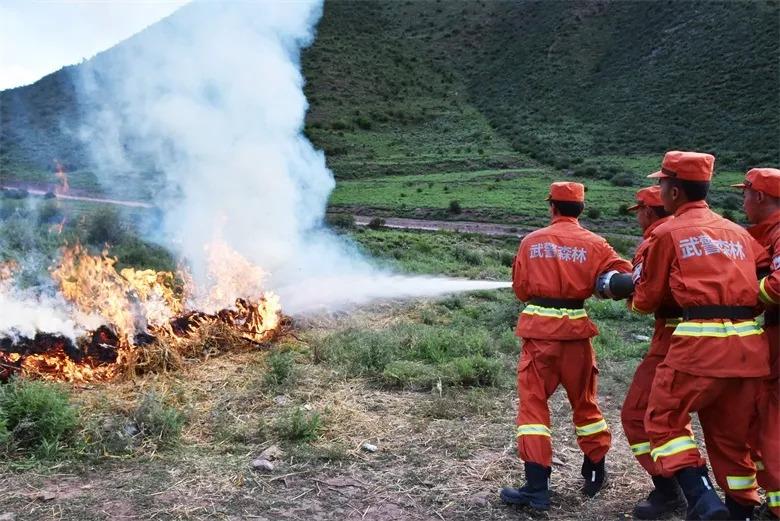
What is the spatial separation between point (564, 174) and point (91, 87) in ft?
89.5

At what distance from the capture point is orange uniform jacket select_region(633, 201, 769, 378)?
3438 mm

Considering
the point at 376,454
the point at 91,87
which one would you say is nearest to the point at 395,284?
the point at 376,454

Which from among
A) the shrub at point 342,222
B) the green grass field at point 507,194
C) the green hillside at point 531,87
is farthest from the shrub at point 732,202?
the shrub at point 342,222

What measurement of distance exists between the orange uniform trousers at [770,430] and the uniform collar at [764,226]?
0.59 metres

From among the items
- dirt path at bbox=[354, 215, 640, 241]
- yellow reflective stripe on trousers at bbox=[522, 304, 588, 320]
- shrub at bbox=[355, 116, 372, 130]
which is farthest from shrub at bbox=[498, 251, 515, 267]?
shrub at bbox=[355, 116, 372, 130]

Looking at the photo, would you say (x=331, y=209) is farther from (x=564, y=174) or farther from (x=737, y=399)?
(x=737, y=399)

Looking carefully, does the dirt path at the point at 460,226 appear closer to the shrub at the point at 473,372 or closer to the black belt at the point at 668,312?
the shrub at the point at 473,372

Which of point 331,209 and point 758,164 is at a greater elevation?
point 758,164

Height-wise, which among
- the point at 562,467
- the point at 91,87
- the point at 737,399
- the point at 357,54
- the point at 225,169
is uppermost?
the point at 357,54

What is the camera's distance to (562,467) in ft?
16.0

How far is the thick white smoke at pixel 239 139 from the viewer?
31.0ft

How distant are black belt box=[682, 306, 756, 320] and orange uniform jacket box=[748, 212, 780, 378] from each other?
0.42 feet

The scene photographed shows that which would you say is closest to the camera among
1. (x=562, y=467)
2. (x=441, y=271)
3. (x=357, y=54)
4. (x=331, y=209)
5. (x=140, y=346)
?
(x=562, y=467)

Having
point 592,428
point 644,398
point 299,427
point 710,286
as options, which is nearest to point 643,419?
point 644,398
